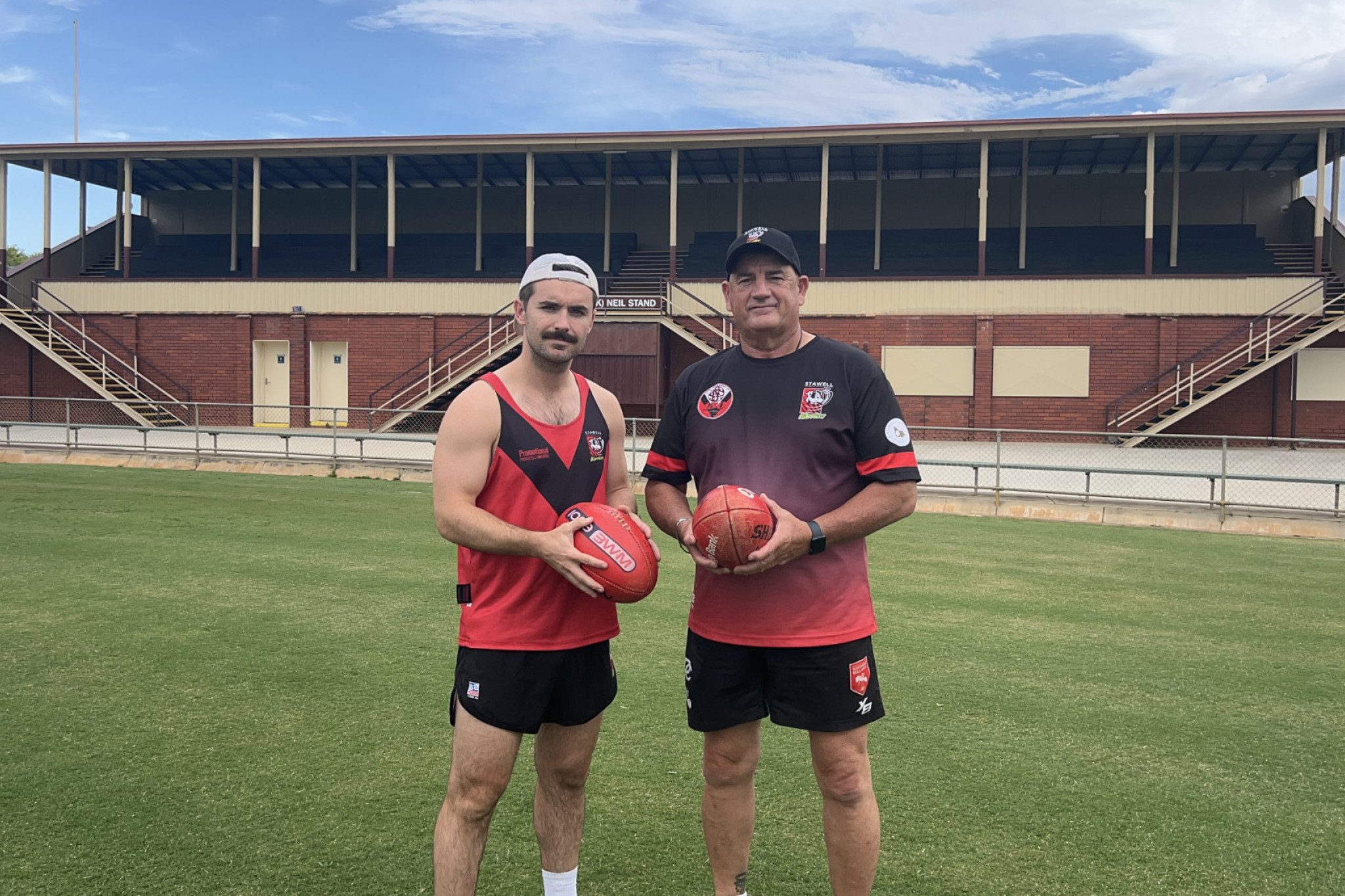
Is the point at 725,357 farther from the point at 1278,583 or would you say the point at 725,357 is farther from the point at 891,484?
the point at 1278,583

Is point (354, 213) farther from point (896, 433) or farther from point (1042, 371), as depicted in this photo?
point (896, 433)

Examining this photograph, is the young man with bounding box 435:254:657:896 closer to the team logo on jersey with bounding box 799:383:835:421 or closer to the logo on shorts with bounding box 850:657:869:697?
the team logo on jersey with bounding box 799:383:835:421

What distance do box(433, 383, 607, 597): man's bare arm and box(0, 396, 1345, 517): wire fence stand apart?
32.9 ft

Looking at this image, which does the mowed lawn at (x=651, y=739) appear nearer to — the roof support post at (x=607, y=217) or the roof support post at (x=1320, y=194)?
the roof support post at (x=1320, y=194)

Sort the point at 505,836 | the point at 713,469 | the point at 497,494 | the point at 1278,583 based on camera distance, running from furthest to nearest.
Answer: the point at 1278,583
the point at 505,836
the point at 713,469
the point at 497,494

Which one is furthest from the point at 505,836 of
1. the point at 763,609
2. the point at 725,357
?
the point at 725,357

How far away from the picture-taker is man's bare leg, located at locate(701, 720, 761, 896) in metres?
3.28

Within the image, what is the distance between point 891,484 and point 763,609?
0.59 m

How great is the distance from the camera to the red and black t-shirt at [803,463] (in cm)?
317

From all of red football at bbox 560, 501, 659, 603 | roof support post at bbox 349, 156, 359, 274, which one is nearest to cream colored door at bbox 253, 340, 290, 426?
roof support post at bbox 349, 156, 359, 274

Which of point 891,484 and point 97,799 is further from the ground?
point 891,484

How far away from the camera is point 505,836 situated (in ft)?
13.0

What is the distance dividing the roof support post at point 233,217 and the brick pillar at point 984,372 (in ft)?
76.6

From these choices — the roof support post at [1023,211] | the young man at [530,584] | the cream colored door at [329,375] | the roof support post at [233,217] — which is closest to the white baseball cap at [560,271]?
the young man at [530,584]
